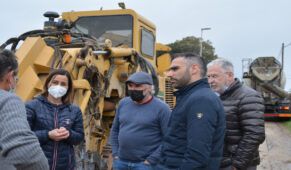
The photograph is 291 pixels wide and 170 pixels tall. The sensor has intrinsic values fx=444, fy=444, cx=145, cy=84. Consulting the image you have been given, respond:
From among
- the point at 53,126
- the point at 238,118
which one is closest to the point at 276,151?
the point at 238,118

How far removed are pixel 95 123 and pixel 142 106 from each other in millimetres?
1368

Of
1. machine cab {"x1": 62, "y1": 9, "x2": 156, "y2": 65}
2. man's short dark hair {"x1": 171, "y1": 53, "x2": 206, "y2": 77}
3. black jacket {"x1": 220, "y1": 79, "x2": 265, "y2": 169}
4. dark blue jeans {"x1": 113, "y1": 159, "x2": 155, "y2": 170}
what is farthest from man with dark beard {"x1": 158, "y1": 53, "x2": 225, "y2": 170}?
machine cab {"x1": 62, "y1": 9, "x2": 156, "y2": 65}

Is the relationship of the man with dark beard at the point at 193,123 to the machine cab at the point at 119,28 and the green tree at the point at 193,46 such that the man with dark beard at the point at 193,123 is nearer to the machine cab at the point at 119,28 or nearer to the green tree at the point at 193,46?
the machine cab at the point at 119,28

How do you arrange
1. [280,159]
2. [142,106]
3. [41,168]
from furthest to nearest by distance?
[280,159], [142,106], [41,168]

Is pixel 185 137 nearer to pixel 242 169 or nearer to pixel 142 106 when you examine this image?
pixel 242 169

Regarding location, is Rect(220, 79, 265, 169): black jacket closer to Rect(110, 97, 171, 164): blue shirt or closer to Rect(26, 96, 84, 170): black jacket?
Rect(110, 97, 171, 164): blue shirt

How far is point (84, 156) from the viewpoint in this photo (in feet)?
19.1

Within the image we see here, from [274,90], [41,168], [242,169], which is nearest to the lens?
[41,168]

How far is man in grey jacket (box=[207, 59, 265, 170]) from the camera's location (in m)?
4.21

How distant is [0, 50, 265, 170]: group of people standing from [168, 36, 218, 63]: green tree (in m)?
41.3

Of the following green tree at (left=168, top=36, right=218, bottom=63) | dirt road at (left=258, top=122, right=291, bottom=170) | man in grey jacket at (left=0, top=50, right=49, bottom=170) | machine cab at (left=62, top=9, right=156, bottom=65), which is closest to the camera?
man in grey jacket at (left=0, top=50, right=49, bottom=170)

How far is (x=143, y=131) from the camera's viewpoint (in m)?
4.91

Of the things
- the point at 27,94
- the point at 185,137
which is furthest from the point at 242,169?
the point at 27,94

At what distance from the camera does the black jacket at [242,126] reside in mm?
4203
